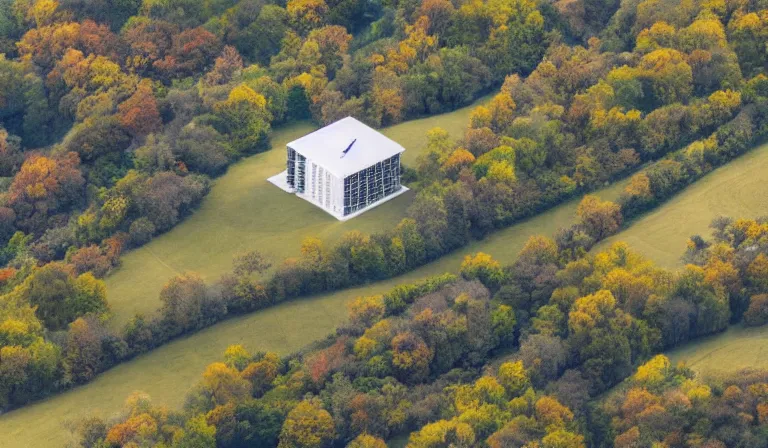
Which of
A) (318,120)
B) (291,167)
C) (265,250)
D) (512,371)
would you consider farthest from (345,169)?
(512,371)

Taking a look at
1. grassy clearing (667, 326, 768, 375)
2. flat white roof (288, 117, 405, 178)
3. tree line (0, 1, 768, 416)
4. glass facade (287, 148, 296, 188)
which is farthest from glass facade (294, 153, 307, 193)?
grassy clearing (667, 326, 768, 375)

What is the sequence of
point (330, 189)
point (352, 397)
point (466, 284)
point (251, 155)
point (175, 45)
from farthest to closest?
point (175, 45), point (251, 155), point (330, 189), point (466, 284), point (352, 397)

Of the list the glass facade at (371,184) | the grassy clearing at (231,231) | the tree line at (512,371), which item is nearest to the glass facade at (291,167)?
the grassy clearing at (231,231)

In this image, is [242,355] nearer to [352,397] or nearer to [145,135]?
[352,397]

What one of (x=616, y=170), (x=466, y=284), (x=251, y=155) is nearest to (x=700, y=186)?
(x=616, y=170)

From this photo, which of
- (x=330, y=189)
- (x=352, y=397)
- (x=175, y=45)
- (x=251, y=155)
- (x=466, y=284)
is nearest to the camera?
(x=352, y=397)

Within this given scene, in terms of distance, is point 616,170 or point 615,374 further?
point 616,170

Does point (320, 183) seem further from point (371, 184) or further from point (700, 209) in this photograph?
point (700, 209)
